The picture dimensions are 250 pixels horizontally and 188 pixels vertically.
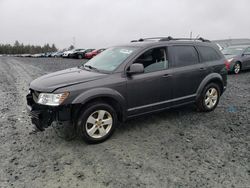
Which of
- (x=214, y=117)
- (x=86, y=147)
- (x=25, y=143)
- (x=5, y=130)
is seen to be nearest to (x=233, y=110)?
(x=214, y=117)

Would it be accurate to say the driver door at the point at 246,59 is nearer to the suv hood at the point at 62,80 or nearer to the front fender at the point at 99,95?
the front fender at the point at 99,95

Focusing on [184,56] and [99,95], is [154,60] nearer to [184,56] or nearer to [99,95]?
[184,56]

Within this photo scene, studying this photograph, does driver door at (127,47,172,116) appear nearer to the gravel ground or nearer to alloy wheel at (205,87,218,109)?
the gravel ground

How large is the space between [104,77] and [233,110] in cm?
361

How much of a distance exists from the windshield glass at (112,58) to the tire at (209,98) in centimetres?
208

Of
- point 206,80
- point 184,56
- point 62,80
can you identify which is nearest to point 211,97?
point 206,80

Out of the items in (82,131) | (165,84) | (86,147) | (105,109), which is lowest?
(86,147)

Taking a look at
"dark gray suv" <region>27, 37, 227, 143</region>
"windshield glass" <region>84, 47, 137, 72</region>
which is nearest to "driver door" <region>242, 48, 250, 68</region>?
"dark gray suv" <region>27, 37, 227, 143</region>

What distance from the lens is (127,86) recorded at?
13.2ft

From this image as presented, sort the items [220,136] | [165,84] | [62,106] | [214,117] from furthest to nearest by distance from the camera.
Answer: [214,117]
[165,84]
[220,136]
[62,106]

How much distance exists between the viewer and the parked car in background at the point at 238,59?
1163 centimetres

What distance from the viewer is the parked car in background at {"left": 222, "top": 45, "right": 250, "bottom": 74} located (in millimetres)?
11632

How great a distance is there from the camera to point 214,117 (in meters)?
5.09

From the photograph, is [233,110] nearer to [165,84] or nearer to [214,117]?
[214,117]
